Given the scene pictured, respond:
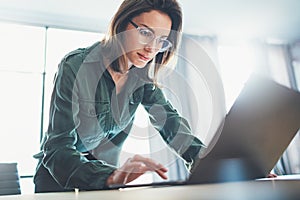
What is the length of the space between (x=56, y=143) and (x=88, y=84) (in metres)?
0.26

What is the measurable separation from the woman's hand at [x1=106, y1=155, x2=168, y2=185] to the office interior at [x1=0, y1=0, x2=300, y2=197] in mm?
A: 1823

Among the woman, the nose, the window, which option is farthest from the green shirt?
the window

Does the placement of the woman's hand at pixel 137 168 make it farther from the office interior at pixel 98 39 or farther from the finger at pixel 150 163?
the office interior at pixel 98 39

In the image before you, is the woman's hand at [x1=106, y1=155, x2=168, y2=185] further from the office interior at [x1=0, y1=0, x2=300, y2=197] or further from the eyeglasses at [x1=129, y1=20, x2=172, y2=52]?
the office interior at [x1=0, y1=0, x2=300, y2=197]

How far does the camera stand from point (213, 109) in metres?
3.35

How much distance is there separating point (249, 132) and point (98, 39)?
230cm

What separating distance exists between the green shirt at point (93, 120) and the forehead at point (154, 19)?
17 centimetres

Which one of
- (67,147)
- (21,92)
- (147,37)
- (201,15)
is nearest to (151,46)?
(147,37)

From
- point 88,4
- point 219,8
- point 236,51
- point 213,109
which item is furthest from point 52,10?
point 236,51

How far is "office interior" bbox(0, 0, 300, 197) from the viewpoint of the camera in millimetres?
2727

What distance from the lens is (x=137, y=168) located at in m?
0.48

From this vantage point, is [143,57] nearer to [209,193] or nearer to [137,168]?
[137,168]

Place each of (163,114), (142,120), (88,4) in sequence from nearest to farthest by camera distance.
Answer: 1. (163,114)
2. (142,120)
3. (88,4)

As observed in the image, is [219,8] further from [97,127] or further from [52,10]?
[97,127]
